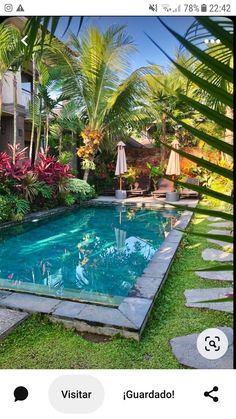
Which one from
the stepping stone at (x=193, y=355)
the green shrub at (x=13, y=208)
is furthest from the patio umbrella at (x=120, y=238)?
the stepping stone at (x=193, y=355)

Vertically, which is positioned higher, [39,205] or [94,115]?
[94,115]

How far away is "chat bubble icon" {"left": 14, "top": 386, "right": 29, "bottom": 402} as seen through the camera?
127cm

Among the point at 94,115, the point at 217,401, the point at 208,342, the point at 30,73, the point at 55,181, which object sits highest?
the point at 30,73

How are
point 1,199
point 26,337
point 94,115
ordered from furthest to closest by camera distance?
point 94,115
point 1,199
point 26,337

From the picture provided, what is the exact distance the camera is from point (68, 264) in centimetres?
504

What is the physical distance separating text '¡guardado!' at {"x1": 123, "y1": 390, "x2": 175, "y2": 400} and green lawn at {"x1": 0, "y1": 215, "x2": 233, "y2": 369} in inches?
24.6

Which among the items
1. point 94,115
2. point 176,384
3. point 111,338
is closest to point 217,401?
point 176,384

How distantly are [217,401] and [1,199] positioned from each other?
6762 millimetres

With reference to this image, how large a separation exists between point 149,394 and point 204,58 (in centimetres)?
119

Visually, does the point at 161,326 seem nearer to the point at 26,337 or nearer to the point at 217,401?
the point at 26,337

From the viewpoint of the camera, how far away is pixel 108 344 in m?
2.45
